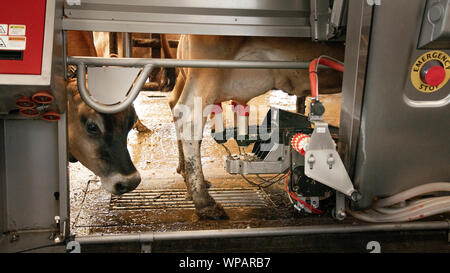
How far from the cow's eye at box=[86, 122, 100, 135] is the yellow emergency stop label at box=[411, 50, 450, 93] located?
6.39 feet

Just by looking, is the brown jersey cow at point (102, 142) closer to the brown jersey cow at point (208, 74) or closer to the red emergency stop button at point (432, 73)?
the brown jersey cow at point (208, 74)

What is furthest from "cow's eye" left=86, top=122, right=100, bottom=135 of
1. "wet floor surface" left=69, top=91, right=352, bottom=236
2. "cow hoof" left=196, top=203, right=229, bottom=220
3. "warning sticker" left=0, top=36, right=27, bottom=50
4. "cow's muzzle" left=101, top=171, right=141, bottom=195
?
"warning sticker" left=0, top=36, right=27, bottom=50

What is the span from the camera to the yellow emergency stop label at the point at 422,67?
185cm

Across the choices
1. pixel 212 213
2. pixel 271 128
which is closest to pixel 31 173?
pixel 212 213

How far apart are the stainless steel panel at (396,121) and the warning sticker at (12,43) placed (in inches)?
59.3

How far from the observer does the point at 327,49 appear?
2814mm

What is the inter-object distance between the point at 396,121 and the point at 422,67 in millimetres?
270

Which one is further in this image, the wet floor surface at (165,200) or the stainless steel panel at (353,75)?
the wet floor surface at (165,200)

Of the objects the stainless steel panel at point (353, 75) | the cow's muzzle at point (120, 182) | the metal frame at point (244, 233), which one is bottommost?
the metal frame at point (244, 233)

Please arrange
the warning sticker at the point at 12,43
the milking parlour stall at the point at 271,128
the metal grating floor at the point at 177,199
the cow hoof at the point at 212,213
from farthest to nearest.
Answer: the metal grating floor at the point at 177,199
the cow hoof at the point at 212,213
the milking parlour stall at the point at 271,128
the warning sticker at the point at 12,43

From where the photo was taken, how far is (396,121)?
1895mm

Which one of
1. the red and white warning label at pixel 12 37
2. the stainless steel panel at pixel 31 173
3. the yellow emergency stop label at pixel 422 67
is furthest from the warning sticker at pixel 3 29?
the yellow emergency stop label at pixel 422 67

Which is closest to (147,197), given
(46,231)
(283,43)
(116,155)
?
(116,155)

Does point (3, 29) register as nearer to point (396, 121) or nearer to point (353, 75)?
point (353, 75)
